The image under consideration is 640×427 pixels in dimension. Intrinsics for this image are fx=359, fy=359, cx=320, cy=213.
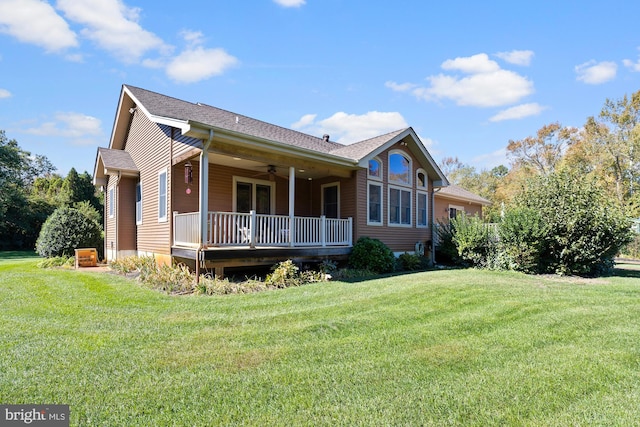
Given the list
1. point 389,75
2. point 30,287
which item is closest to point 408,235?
point 389,75

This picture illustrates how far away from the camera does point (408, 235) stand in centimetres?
1396

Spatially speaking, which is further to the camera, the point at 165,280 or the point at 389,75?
the point at 389,75

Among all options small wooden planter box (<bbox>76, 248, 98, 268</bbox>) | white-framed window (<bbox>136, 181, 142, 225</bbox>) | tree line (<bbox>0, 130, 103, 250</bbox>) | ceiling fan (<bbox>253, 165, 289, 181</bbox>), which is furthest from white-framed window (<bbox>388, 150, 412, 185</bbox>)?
tree line (<bbox>0, 130, 103, 250</bbox>)

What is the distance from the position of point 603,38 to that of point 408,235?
9777 millimetres

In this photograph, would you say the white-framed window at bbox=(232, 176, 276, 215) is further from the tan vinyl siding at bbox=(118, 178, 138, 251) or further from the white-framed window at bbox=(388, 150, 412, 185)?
the tan vinyl siding at bbox=(118, 178, 138, 251)

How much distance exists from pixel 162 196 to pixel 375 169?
22.9 feet

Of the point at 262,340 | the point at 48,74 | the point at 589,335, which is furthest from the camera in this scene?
the point at 48,74

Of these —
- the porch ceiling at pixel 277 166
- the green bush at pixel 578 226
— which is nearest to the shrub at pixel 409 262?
the porch ceiling at pixel 277 166

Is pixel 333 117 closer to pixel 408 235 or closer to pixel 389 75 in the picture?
pixel 389 75

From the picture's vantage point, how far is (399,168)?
13.6 metres

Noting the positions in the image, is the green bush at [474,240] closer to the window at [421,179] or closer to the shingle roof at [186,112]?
the window at [421,179]

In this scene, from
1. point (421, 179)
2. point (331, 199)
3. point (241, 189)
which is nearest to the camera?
point (241, 189)

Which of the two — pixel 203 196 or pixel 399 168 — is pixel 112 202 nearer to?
pixel 203 196

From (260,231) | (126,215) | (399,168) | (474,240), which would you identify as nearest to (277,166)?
(260,231)
